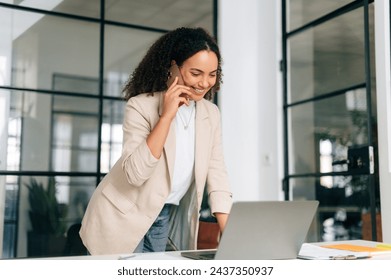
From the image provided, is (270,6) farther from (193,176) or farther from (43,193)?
(193,176)

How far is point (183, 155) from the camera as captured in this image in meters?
1.71

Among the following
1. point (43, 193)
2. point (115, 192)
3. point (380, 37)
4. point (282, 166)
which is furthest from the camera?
point (282, 166)

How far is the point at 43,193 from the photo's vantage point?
365 cm

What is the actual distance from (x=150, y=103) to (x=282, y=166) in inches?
105

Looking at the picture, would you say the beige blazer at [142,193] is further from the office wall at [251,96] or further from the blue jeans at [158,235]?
the office wall at [251,96]

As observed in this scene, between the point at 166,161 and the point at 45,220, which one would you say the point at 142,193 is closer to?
the point at 166,161

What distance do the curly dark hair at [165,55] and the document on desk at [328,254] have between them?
685 mm

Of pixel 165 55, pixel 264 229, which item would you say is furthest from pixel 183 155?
pixel 264 229

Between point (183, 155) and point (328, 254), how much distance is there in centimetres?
57

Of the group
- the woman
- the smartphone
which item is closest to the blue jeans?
the woman

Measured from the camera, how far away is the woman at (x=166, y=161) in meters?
1.60

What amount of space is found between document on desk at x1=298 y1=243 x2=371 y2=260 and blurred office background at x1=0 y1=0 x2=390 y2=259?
188 centimetres

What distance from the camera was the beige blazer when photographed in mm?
1623

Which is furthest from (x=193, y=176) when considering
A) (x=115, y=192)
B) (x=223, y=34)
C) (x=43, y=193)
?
(x=223, y=34)
